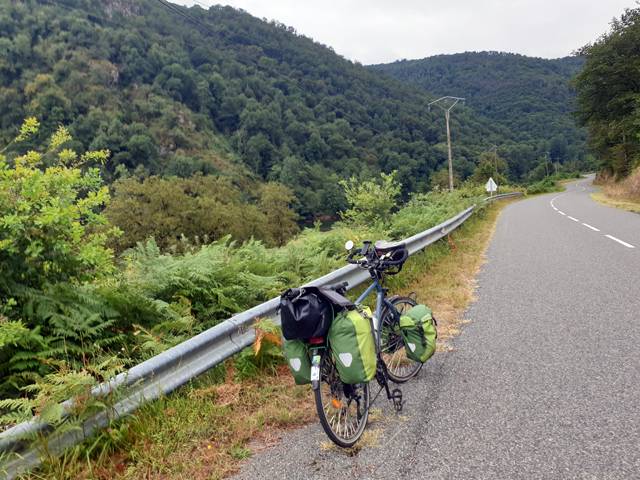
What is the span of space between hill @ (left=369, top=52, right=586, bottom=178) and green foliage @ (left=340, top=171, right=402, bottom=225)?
112 m

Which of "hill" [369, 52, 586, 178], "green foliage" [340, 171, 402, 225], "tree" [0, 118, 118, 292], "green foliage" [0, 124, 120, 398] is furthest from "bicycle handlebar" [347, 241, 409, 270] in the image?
"hill" [369, 52, 586, 178]

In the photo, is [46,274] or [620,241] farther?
[620,241]

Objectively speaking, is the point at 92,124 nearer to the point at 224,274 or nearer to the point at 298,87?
the point at 298,87

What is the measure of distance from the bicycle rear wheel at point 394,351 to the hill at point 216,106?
84.3 metres

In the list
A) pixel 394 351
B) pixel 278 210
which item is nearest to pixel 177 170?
pixel 278 210

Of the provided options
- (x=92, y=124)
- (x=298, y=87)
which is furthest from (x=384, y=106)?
(x=92, y=124)

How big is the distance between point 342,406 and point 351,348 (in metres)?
0.46

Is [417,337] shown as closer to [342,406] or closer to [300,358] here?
[342,406]

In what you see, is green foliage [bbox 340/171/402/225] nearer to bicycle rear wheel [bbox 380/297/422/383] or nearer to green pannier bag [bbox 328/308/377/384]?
bicycle rear wheel [bbox 380/297/422/383]

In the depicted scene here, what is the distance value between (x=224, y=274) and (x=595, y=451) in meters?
3.97

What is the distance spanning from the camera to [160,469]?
8.91 feet

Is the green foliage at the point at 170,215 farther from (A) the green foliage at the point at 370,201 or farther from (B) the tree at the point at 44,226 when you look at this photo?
(B) the tree at the point at 44,226

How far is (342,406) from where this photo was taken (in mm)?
2963

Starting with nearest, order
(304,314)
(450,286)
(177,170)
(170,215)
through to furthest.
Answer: (304,314) → (450,286) → (170,215) → (177,170)
